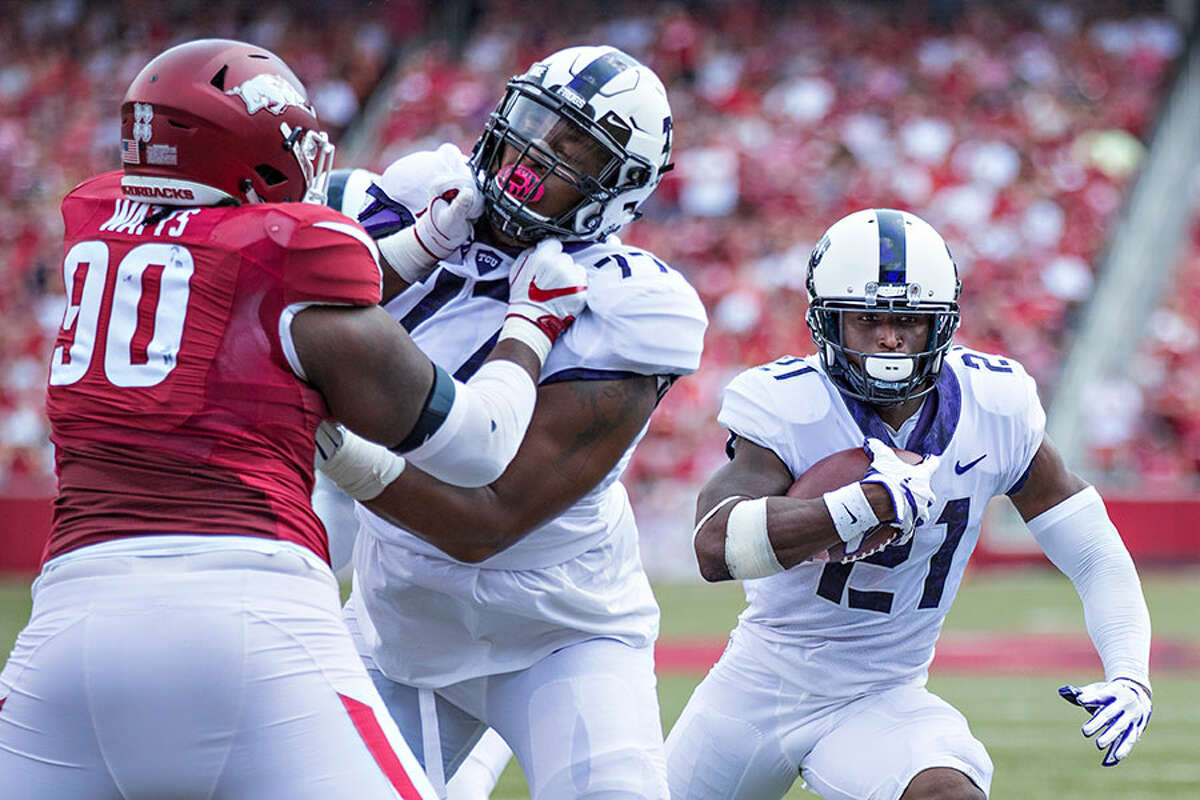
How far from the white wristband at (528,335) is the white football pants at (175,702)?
0.72 m

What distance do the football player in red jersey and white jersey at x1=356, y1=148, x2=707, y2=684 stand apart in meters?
0.59

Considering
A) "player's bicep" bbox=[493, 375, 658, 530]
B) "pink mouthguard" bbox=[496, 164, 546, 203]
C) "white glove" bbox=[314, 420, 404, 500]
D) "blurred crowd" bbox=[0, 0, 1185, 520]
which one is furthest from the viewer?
"blurred crowd" bbox=[0, 0, 1185, 520]

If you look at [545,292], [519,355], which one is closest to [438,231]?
[545,292]

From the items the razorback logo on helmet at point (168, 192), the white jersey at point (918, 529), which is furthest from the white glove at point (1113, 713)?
the razorback logo on helmet at point (168, 192)

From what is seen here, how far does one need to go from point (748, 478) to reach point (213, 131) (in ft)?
4.56

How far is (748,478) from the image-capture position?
3.44 m

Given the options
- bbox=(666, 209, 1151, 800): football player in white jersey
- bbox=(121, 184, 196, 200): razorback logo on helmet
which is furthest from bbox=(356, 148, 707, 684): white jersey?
bbox=(121, 184, 196, 200): razorback logo on helmet

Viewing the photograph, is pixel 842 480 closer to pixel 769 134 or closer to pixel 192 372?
pixel 192 372

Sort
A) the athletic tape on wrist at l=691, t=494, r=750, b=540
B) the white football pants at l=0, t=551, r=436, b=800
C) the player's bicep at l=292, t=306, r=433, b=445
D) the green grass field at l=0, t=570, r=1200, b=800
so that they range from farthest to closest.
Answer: the green grass field at l=0, t=570, r=1200, b=800, the athletic tape on wrist at l=691, t=494, r=750, b=540, the player's bicep at l=292, t=306, r=433, b=445, the white football pants at l=0, t=551, r=436, b=800

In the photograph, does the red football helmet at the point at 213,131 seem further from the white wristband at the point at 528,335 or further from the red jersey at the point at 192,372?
the white wristband at the point at 528,335

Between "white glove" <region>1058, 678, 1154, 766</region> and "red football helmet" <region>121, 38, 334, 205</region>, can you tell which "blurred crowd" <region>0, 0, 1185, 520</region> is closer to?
"white glove" <region>1058, 678, 1154, 766</region>

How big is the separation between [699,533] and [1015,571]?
9.55 meters

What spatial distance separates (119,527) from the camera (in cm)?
237

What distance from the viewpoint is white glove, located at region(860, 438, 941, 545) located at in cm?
314
